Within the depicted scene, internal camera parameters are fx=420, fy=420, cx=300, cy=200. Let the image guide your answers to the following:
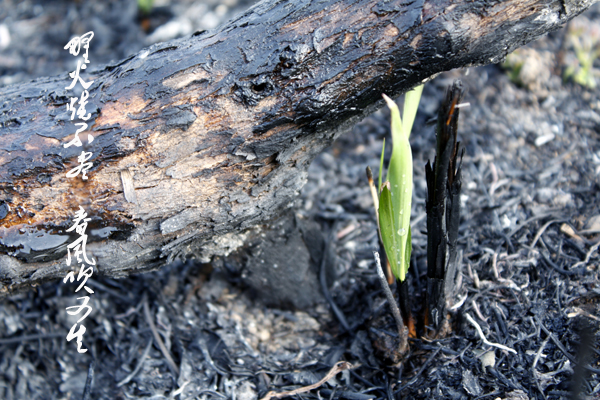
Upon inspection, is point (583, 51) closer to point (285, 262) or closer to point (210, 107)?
point (285, 262)

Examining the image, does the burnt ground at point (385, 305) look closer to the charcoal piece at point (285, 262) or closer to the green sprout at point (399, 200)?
the charcoal piece at point (285, 262)

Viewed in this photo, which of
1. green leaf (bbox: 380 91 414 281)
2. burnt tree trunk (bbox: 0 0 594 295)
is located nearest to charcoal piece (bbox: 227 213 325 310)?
burnt tree trunk (bbox: 0 0 594 295)

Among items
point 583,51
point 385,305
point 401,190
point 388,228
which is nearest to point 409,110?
point 401,190

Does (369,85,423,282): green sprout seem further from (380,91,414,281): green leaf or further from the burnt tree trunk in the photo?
Result: the burnt tree trunk

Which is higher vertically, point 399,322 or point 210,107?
point 210,107

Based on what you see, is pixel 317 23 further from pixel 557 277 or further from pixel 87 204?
pixel 557 277

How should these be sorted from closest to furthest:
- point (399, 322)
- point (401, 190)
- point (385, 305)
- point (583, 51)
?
point (401, 190) → point (399, 322) → point (385, 305) → point (583, 51)
